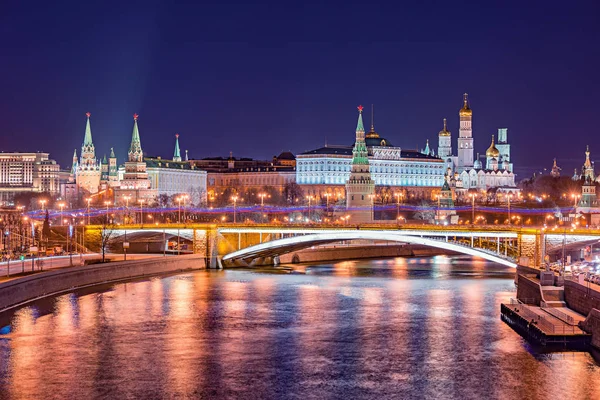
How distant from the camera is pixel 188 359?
29.8 metres

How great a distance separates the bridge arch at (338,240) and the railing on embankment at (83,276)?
10.3ft

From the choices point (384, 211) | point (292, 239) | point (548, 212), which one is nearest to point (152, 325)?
point (292, 239)

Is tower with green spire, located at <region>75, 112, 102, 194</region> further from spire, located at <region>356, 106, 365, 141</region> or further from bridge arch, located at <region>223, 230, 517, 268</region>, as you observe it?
bridge arch, located at <region>223, 230, 517, 268</region>

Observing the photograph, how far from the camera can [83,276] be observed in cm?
4566

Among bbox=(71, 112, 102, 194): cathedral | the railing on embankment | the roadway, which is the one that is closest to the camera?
the railing on embankment

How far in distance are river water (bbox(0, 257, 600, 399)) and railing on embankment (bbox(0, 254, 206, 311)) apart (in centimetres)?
79

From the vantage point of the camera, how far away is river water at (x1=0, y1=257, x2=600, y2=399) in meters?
26.4

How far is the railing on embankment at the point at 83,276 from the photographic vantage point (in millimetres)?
38094

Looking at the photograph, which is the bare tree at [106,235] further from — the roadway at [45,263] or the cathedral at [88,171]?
the cathedral at [88,171]

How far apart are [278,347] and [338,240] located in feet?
79.9

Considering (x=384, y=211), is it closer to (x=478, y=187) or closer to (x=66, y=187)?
(x=478, y=187)

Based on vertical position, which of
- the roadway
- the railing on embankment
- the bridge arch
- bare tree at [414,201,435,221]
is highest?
bare tree at [414,201,435,221]

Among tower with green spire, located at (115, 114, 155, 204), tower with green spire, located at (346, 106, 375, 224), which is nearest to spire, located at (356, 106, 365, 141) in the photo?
tower with green spire, located at (346, 106, 375, 224)

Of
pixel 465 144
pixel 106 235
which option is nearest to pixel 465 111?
pixel 465 144
